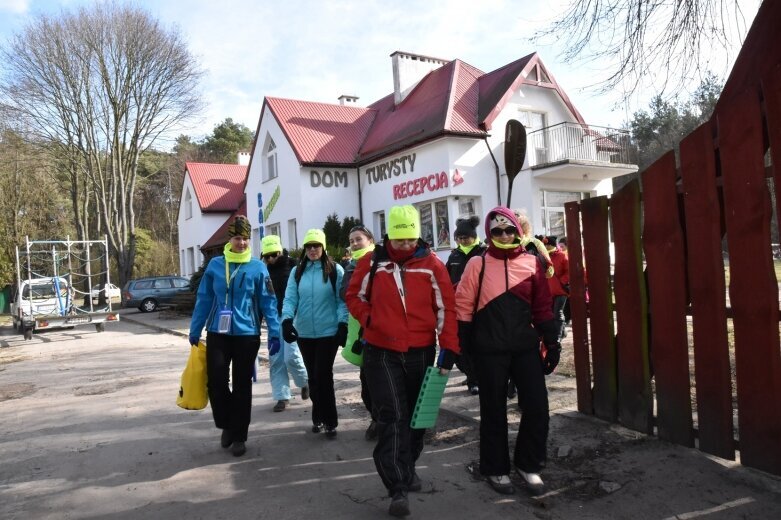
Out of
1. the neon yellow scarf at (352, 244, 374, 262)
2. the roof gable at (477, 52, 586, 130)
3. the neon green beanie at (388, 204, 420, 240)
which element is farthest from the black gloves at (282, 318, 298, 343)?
the roof gable at (477, 52, 586, 130)

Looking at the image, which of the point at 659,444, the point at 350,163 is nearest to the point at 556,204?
the point at 350,163

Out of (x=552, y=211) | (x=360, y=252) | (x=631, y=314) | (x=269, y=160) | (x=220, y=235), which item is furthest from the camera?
(x=220, y=235)

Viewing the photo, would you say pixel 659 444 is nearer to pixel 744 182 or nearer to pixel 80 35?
pixel 744 182

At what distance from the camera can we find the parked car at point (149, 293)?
2503 cm

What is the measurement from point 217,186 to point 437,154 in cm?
1865

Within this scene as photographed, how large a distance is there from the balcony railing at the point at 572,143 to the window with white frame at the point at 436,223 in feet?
10.7

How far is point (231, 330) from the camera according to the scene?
4656 millimetres

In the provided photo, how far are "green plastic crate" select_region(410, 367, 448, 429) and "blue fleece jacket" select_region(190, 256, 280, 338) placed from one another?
1770mm

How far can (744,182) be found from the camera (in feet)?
11.6

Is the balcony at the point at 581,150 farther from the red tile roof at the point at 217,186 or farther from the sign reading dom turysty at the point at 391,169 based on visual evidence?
the red tile roof at the point at 217,186

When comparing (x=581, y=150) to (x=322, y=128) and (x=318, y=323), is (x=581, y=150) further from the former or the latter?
(x=318, y=323)

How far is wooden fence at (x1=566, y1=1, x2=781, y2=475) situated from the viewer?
349cm

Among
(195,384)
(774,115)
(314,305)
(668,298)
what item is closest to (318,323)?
(314,305)

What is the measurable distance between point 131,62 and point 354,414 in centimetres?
2399
